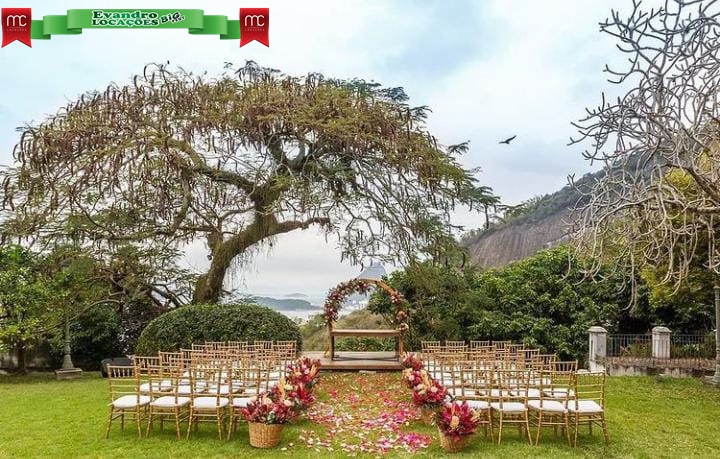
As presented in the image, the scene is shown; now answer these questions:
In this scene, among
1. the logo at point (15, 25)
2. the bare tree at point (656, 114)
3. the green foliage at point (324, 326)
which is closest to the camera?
the bare tree at point (656, 114)

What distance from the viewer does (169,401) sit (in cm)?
684

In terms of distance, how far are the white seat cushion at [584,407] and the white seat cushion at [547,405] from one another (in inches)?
4.3

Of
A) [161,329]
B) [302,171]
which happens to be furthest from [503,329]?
[161,329]

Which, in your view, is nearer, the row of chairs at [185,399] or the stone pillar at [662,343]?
the row of chairs at [185,399]

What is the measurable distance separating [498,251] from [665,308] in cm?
1307

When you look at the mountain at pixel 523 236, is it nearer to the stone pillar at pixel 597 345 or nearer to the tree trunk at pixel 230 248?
the stone pillar at pixel 597 345

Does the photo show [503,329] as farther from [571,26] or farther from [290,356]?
[571,26]

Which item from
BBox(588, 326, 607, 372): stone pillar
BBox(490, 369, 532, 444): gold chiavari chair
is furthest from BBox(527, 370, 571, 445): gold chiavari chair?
BBox(588, 326, 607, 372): stone pillar

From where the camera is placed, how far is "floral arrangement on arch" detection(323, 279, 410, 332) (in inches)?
512

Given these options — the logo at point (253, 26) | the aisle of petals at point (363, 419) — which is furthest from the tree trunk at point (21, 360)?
the logo at point (253, 26)

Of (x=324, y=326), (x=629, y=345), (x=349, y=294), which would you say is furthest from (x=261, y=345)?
(x=324, y=326)

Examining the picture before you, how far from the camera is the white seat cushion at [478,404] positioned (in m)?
6.92

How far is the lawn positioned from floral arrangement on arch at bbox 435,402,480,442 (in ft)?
0.78

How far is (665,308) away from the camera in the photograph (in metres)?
16.5
